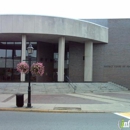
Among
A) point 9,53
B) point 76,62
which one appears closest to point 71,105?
point 76,62

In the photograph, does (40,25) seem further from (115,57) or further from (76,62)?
(115,57)

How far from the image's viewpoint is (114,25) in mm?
31969

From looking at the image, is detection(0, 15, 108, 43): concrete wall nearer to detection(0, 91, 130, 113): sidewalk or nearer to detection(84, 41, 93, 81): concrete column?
detection(84, 41, 93, 81): concrete column

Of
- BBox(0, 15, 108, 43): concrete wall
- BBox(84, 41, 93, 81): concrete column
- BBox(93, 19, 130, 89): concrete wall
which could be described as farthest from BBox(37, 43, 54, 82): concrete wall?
BBox(93, 19, 130, 89): concrete wall

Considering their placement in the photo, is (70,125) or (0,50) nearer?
(70,125)

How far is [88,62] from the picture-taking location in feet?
101

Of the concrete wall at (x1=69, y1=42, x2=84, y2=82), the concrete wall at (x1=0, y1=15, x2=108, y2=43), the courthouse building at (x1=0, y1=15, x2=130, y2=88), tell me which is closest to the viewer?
the concrete wall at (x1=0, y1=15, x2=108, y2=43)

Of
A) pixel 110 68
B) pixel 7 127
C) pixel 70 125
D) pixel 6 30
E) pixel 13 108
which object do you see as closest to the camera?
pixel 7 127

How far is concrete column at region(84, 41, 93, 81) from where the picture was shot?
30.5m

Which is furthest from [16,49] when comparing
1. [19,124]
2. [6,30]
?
[19,124]

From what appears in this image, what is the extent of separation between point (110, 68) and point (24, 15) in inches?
554

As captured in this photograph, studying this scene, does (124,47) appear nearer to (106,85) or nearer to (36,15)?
(106,85)

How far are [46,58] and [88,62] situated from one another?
275 inches

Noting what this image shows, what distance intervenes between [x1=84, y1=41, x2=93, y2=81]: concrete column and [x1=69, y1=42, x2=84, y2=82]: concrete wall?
1.70m
